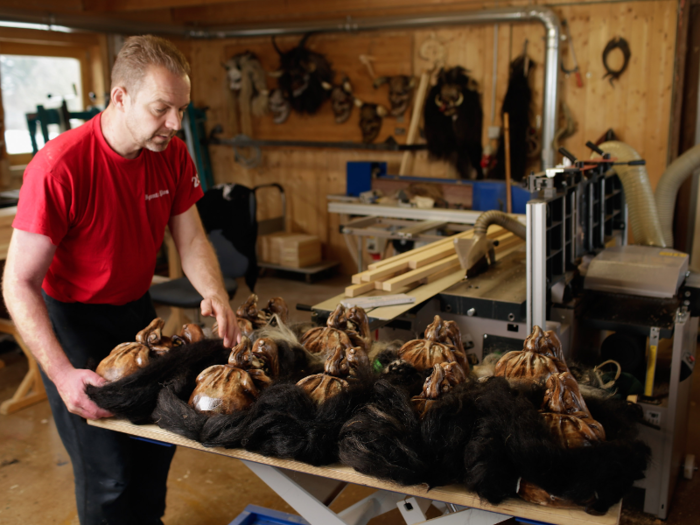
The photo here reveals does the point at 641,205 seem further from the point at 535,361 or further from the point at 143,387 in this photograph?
the point at 143,387

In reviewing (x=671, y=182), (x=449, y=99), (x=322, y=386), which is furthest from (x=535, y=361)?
(x=449, y=99)

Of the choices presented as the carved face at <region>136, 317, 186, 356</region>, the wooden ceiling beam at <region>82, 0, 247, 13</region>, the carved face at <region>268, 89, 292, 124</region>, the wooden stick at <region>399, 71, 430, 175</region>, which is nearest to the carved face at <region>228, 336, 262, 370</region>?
the carved face at <region>136, 317, 186, 356</region>

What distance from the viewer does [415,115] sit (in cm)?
519

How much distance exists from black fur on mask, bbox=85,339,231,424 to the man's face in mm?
564

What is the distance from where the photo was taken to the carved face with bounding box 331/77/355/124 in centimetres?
559

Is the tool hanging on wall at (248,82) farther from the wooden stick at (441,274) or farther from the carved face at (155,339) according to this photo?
the carved face at (155,339)

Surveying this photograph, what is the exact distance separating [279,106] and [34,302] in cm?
482

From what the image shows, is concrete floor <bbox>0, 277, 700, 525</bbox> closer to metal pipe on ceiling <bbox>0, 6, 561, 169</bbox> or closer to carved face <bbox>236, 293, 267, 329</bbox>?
carved face <bbox>236, 293, 267, 329</bbox>

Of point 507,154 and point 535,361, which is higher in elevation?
point 507,154

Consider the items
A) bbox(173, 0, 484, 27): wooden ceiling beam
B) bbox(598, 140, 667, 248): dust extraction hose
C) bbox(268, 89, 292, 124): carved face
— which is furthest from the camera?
bbox(268, 89, 292, 124): carved face

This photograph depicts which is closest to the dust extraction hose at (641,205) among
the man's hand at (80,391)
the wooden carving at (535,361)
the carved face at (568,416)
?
the wooden carving at (535,361)

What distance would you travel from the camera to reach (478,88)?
502 centimetres

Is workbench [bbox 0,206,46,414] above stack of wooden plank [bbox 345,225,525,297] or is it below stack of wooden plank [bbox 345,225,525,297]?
below

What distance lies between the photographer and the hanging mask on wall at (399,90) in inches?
206
